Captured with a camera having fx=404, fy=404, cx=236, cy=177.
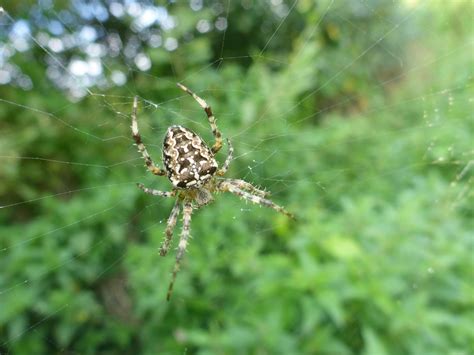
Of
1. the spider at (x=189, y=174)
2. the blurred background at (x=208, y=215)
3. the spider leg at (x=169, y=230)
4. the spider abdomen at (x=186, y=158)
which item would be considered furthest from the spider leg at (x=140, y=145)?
the spider leg at (x=169, y=230)

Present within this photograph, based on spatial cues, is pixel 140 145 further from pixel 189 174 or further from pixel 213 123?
pixel 213 123

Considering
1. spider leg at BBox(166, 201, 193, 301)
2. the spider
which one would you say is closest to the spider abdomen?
the spider

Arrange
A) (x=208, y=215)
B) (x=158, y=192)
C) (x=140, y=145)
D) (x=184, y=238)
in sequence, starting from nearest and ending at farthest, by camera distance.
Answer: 1. (x=140, y=145)
2. (x=158, y=192)
3. (x=184, y=238)
4. (x=208, y=215)

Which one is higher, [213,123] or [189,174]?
[213,123]

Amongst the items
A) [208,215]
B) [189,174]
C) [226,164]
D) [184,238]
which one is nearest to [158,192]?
[189,174]

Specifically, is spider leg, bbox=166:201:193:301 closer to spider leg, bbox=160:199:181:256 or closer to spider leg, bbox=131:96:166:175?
spider leg, bbox=160:199:181:256

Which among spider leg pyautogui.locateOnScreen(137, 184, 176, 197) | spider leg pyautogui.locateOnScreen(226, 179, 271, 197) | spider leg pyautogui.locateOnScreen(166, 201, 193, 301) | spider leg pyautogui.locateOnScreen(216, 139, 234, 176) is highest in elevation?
spider leg pyautogui.locateOnScreen(216, 139, 234, 176)

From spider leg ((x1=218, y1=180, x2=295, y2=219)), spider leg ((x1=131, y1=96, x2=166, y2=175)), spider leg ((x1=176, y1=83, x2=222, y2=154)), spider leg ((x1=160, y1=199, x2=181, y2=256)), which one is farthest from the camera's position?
spider leg ((x1=218, y1=180, x2=295, y2=219))
